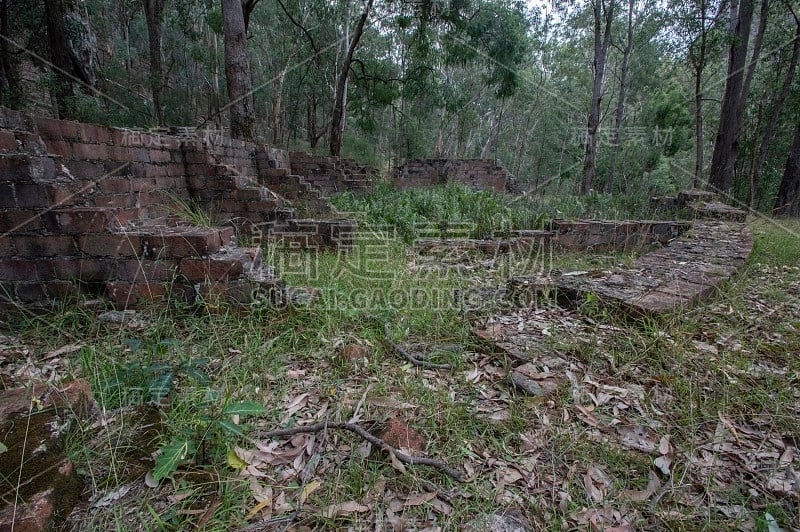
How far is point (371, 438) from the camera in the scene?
144 cm

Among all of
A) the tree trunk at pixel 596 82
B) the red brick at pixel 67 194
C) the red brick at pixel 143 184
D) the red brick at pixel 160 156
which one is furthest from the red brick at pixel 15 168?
the tree trunk at pixel 596 82

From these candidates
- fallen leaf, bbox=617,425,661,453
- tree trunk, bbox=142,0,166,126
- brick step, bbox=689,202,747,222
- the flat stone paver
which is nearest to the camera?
fallen leaf, bbox=617,425,661,453

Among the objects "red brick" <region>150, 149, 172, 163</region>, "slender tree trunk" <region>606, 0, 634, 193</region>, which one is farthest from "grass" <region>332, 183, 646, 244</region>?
"slender tree trunk" <region>606, 0, 634, 193</region>

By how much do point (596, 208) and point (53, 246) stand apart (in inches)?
307

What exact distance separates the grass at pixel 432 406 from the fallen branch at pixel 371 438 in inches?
1.5

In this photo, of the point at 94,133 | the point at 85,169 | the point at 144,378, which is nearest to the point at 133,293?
the point at 144,378

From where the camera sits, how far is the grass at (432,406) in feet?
3.97

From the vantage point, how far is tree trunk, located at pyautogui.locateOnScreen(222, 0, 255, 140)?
Answer: 20.6 feet

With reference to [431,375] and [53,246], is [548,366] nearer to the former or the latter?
[431,375]

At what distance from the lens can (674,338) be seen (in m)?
2.16

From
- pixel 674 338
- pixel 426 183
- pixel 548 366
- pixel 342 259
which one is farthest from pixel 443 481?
pixel 426 183

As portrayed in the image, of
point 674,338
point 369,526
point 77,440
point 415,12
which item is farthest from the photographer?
point 415,12

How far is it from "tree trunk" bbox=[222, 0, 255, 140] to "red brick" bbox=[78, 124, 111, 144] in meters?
3.34

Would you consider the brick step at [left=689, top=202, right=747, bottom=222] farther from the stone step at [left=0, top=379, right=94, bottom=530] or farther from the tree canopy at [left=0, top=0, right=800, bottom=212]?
the stone step at [left=0, top=379, right=94, bottom=530]
